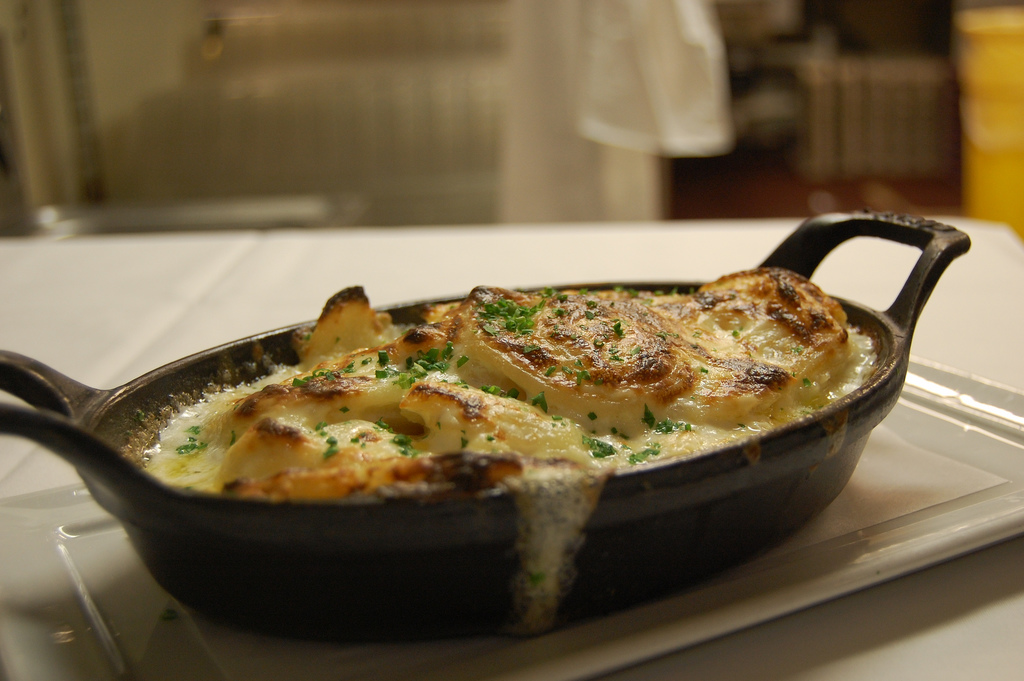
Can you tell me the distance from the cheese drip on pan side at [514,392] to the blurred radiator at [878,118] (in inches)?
251

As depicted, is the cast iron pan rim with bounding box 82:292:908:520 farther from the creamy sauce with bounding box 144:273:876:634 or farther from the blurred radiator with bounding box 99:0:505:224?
the blurred radiator with bounding box 99:0:505:224

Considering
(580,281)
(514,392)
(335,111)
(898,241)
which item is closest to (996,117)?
(335,111)

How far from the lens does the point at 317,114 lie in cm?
449

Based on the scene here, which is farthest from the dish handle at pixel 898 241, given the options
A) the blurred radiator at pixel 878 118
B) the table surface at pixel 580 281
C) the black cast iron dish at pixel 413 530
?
the blurred radiator at pixel 878 118

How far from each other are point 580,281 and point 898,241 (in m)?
0.89

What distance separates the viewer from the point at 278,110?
14.6 ft

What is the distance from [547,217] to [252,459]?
→ 2754 millimetres

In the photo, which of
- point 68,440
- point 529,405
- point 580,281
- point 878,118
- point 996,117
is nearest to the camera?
point 68,440

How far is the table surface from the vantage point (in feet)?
2.39

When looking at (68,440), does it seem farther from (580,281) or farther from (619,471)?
(580,281)

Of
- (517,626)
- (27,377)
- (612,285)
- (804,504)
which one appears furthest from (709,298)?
(27,377)

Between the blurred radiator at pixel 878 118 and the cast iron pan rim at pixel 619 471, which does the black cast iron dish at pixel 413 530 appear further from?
the blurred radiator at pixel 878 118

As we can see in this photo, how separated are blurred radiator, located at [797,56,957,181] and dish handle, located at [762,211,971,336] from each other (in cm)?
610

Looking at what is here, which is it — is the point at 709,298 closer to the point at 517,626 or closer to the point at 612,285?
the point at 612,285
